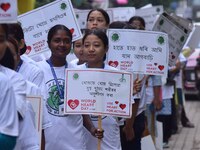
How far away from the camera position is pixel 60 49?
6.18 m

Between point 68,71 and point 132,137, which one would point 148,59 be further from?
point 68,71

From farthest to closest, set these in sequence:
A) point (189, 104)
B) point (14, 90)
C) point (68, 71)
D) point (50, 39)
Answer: point (189, 104) → point (50, 39) → point (68, 71) → point (14, 90)

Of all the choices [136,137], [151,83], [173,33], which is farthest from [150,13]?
[136,137]

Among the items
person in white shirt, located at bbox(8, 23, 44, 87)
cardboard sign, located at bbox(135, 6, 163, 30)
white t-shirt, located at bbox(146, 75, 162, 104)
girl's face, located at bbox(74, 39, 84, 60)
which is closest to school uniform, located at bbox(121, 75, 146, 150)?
girl's face, located at bbox(74, 39, 84, 60)

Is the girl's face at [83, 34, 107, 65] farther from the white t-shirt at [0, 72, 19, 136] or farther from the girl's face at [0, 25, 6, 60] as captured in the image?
the white t-shirt at [0, 72, 19, 136]

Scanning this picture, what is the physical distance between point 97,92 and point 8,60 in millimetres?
1913

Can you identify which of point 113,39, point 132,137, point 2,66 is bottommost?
point 132,137

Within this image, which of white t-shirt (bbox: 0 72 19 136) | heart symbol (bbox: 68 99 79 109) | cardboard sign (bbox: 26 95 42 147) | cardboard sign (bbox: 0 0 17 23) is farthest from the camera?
heart symbol (bbox: 68 99 79 109)

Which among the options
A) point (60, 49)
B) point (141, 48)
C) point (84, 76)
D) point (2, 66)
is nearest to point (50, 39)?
point (60, 49)

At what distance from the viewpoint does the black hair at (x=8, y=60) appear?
4056 mm

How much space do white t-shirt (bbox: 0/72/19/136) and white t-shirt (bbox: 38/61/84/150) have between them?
2.13 metres

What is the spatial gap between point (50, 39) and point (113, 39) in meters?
0.92

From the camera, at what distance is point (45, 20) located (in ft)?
24.6

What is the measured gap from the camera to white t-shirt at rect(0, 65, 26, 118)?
3982mm
